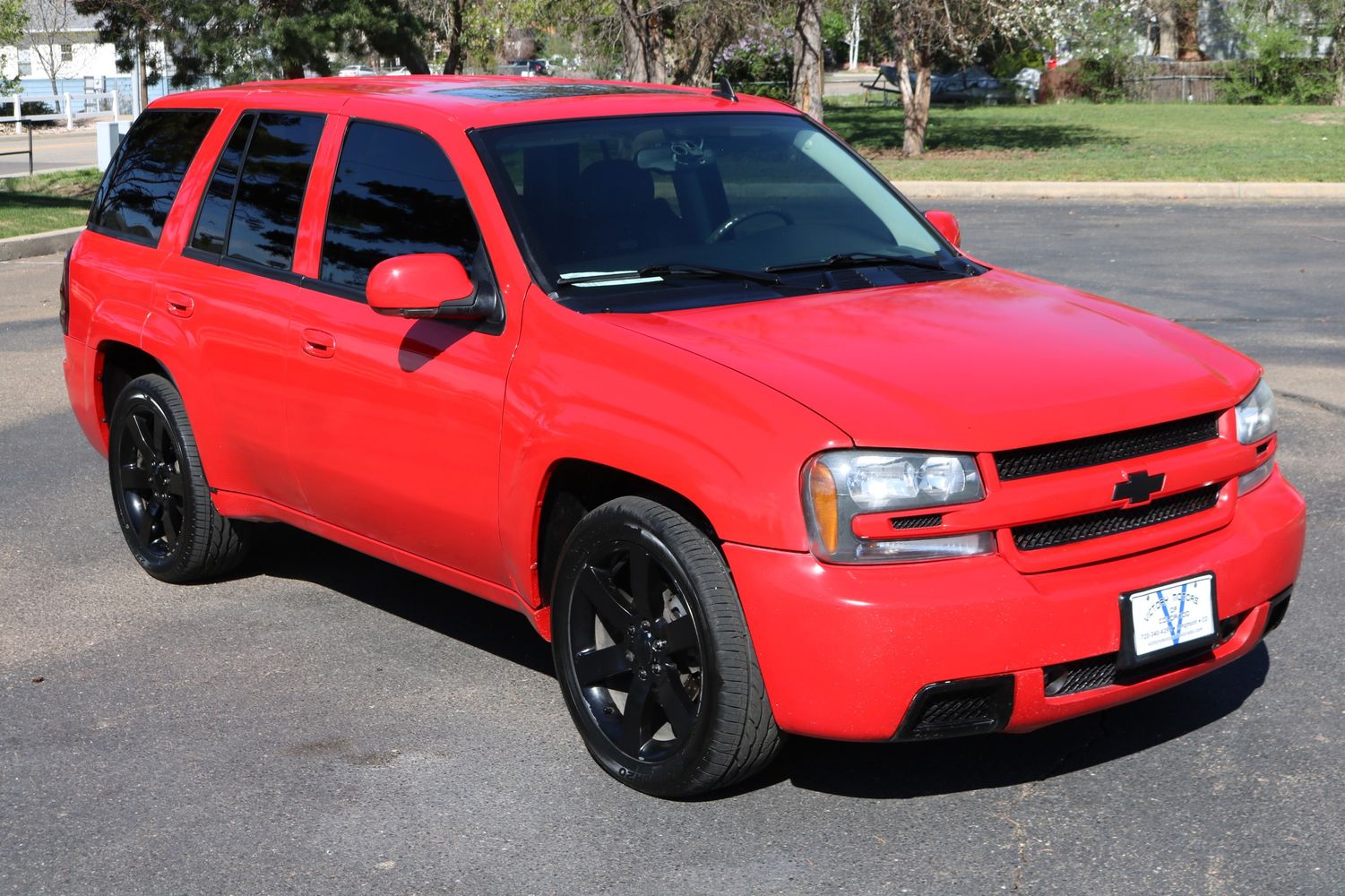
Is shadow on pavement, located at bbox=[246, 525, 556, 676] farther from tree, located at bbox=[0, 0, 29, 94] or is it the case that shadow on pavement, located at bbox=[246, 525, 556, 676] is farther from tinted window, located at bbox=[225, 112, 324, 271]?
tree, located at bbox=[0, 0, 29, 94]

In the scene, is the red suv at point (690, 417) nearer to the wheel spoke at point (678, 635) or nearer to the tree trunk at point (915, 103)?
the wheel spoke at point (678, 635)

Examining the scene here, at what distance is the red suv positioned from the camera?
147 inches

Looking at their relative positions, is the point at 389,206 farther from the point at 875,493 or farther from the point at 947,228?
the point at 875,493

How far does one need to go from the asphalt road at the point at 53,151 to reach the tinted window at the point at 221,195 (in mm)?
24973

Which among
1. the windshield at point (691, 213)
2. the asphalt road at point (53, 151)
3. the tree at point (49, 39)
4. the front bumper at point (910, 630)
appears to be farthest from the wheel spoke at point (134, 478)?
the tree at point (49, 39)

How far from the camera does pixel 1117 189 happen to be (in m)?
21.4

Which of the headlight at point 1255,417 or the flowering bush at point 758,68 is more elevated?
the flowering bush at point 758,68

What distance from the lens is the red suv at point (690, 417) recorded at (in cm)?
374

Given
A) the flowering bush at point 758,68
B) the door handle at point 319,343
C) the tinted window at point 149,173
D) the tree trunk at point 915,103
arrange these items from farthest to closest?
the flowering bush at point 758,68 → the tree trunk at point 915,103 → the tinted window at point 149,173 → the door handle at point 319,343

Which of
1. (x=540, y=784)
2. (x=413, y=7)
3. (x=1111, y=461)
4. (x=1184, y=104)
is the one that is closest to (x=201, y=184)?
(x=540, y=784)

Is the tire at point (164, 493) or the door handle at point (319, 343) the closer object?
the door handle at point (319, 343)

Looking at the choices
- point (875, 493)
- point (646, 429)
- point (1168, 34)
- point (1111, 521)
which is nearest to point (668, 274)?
point (646, 429)

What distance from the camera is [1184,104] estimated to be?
4847cm

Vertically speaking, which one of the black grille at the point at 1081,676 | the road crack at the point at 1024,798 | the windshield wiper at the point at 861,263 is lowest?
the road crack at the point at 1024,798
